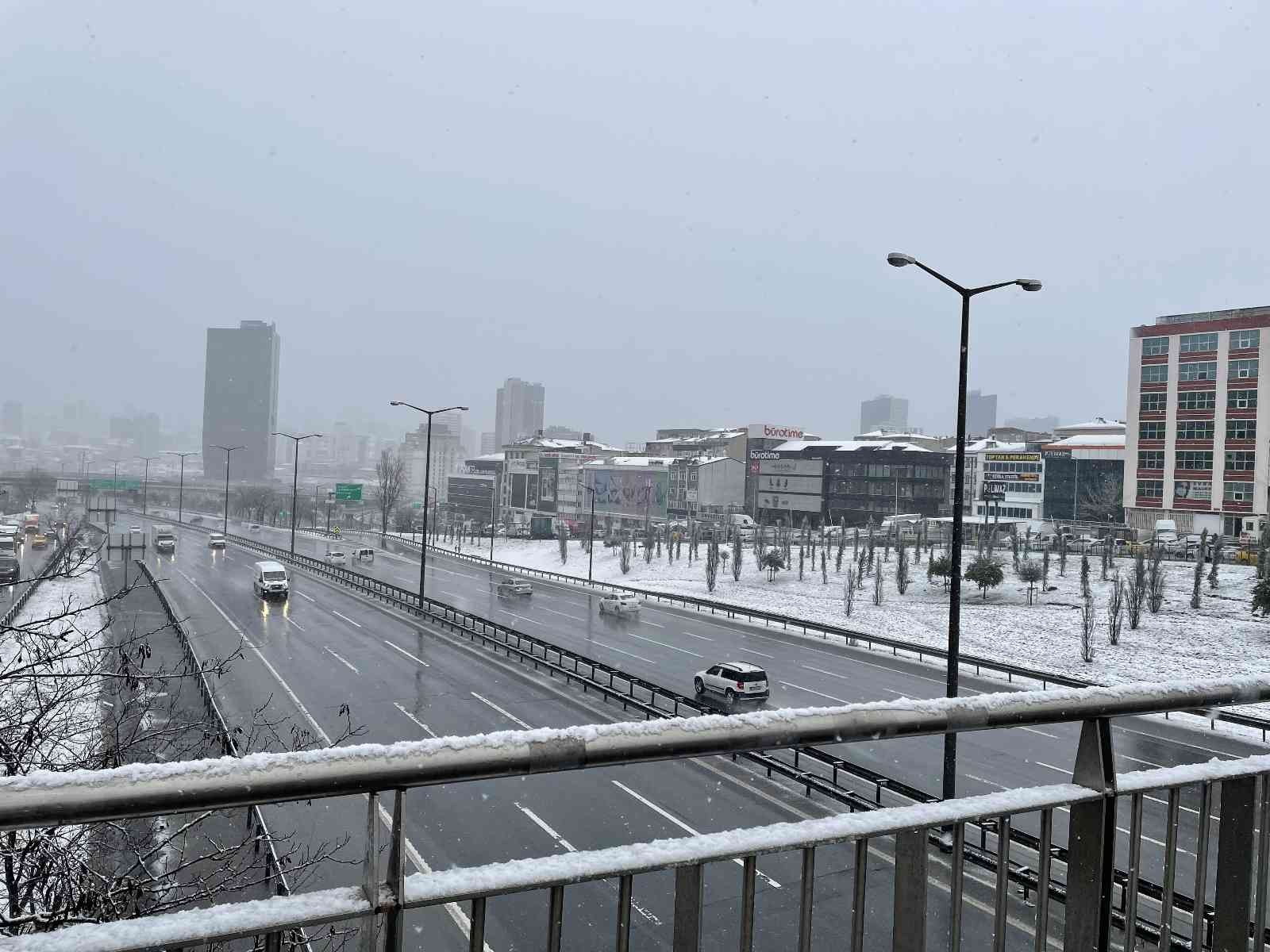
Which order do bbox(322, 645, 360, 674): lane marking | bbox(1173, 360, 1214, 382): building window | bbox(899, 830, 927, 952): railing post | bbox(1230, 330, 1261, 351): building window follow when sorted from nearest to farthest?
bbox(899, 830, 927, 952): railing post → bbox(322, 645, 360, 674): lane marking → bbox(1230, 330, 1261, 351): building window → bbox(1173, 360, 1214, 382): building window

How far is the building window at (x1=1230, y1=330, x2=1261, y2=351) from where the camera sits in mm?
61781

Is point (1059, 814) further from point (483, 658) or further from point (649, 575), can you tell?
point (649, 575)

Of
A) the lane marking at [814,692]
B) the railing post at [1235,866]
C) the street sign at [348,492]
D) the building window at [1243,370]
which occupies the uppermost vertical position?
the building window at [1243,370]

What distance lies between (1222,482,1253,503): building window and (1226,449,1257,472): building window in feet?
3.33

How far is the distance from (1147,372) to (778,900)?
7192cm

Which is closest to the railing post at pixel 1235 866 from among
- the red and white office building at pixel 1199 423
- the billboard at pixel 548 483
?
the red and white office building at pixel 1199 423

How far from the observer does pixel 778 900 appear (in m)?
6.72

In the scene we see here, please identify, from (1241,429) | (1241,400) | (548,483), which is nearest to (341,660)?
(1241,429)

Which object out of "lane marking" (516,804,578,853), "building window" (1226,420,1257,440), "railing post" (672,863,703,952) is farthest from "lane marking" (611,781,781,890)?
"building window" (1226,420,1257,440)

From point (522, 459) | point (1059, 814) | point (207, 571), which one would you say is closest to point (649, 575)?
point (207, 571)

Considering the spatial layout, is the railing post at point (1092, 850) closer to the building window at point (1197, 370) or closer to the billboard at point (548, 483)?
the building window at point (1197, 370)

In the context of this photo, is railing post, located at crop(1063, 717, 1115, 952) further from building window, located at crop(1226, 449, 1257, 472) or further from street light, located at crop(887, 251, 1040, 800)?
building window, located at crop(1226, 449, 1257, 472)

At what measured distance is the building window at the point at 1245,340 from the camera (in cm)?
6178

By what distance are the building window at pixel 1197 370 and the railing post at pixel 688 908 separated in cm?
7441
